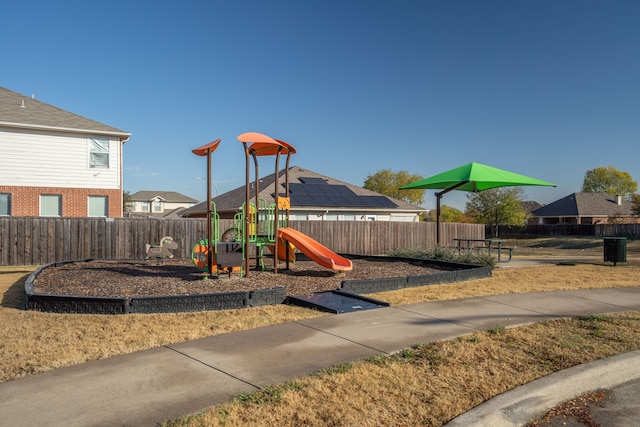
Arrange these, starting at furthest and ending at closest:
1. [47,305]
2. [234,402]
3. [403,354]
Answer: [47,305]
[403,354]
[234,402]

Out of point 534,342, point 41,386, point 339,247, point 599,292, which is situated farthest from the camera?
point 339,247

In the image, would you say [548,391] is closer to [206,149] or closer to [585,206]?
[206,149]

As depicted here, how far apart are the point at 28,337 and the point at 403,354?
15.0ft

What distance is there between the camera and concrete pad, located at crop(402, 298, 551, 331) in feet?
22.9

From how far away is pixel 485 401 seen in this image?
13.6 ft

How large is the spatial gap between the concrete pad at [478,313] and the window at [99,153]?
18.4m

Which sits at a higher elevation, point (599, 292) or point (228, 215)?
point (228, 215)

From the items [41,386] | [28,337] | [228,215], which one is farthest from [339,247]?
[41,386]

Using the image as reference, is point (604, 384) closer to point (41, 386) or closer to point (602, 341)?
point (602, 341)

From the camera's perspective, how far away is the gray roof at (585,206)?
2594 inches

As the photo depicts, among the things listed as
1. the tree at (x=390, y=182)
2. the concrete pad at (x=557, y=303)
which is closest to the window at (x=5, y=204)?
the concrete pad at (x=557, y=303)

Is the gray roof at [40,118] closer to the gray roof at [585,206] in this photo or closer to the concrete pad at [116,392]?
the concrete pad at [116,392]

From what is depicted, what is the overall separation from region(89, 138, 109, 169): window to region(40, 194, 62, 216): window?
2019 millimetres

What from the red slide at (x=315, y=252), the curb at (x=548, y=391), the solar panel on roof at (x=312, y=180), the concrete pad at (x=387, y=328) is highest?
the solar panel on roof at (x=312, y=180)
